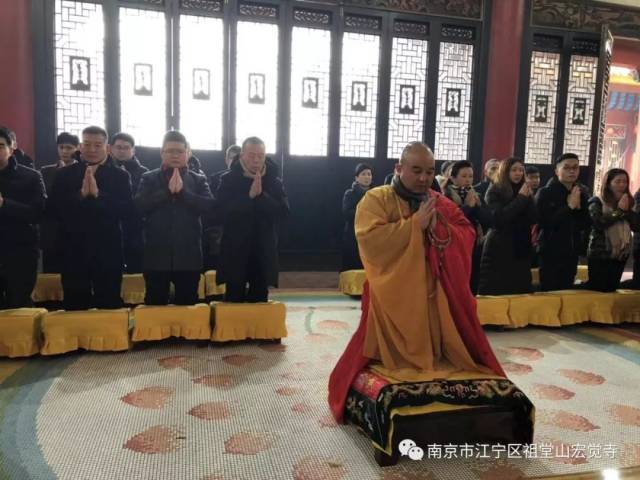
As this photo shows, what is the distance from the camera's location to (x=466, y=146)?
25.7 feet

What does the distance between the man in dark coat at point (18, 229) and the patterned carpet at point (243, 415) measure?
642 millimetres

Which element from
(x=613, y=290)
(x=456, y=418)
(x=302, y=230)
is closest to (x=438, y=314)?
(x=456, y=418)

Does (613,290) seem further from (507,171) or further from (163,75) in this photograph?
(163,75)

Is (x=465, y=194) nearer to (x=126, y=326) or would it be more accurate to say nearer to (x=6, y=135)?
(x=126, y=326)

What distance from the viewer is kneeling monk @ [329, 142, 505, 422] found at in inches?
99.2

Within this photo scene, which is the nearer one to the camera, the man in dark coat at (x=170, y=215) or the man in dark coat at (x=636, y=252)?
the man in dark coat at (x=170, y=215)

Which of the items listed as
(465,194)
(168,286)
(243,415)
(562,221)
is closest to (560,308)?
(562,221)

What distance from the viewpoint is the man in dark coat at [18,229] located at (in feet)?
12.4

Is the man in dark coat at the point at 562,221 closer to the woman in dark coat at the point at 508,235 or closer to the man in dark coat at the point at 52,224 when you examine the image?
the woman in dark coat at the point at 508,235

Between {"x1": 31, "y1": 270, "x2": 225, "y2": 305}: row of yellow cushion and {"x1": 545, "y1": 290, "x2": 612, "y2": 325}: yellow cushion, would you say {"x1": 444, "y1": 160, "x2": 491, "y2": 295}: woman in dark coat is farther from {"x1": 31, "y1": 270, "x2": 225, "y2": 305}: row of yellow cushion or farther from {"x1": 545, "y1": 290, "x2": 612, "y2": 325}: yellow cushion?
{"x1": 31, "y1": 270, "x2": 225, "y2": 305}: row of yellow cushion

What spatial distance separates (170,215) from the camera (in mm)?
3861

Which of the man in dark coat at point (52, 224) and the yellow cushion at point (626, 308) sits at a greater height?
the man in dark coat at point (52, 224)

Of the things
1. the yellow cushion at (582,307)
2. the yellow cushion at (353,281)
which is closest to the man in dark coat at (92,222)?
the yellow cushion at (353,281)

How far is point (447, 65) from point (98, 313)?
19.5 ft
